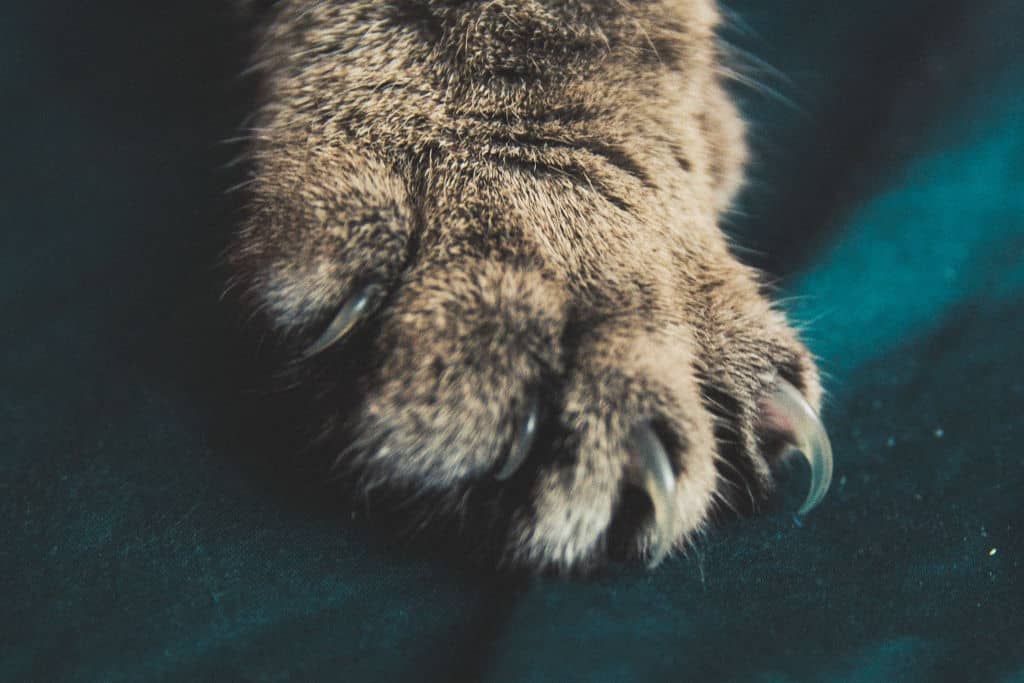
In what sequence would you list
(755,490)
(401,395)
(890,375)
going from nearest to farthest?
1. (401,395)
2. (755,490)
3. (890,375)

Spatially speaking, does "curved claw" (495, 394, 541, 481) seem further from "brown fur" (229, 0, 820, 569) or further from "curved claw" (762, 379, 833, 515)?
"curved claw" (762, 379, 833, 515)

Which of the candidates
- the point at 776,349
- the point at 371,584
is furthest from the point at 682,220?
the point at 371,584

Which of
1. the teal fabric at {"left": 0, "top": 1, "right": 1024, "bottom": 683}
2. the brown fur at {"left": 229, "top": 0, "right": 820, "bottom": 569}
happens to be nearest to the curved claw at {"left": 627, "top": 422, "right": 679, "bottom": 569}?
the brown fur at {"left": 229, "top": 0, "right": 820, "bottom": 569}

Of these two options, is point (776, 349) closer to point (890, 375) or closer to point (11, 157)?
point (890, 375)

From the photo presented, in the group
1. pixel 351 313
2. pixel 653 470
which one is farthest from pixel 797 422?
pixel 351 313

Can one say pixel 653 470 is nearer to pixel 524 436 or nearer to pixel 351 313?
pixel 524 436

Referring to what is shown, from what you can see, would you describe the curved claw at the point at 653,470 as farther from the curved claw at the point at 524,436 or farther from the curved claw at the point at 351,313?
the curved claw at the point at 351,313

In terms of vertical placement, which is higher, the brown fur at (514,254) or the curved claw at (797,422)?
the brown fur at (514,254)

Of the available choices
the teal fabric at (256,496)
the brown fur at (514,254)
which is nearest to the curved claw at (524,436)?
the brown fur at (514,254)
